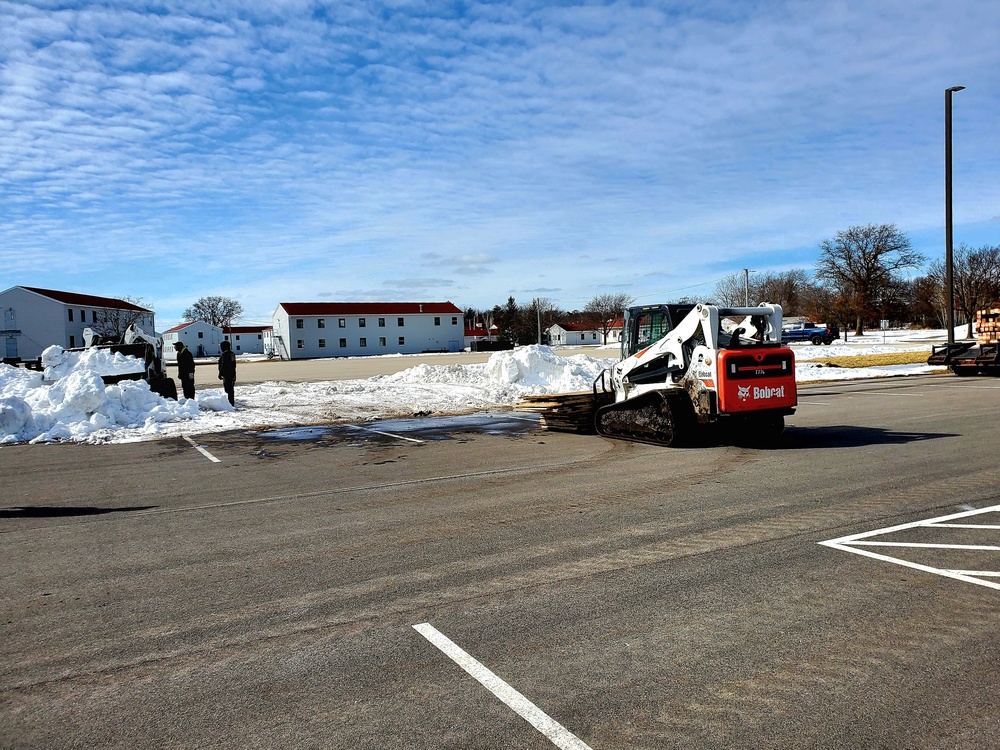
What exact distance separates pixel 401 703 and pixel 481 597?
1.51 meters

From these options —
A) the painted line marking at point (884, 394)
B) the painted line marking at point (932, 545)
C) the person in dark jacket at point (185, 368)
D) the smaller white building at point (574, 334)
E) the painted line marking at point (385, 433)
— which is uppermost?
the smaller white building at point (574, 334)

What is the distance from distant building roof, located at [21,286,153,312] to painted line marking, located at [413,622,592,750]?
89341 mm

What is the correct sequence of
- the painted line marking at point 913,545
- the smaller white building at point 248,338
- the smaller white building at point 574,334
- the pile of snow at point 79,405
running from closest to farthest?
the painted line marking at point 913,545
the pile of snow at point 79,405
the smaller white building at point 248,338
the smaller white building at point 574,334

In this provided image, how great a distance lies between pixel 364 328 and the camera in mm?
92312

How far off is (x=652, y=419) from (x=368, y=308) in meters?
83.8

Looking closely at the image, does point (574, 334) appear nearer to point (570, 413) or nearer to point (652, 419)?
point (570, 413)

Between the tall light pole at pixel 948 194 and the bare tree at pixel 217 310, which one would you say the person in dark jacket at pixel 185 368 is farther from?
the bare tree at pixel 217 310

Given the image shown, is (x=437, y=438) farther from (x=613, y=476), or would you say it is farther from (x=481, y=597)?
(x=481, y=597)

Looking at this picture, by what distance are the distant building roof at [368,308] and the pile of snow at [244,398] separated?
62.5 meters

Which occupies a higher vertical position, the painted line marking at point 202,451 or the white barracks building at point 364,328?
the white barracks building at point 364,328

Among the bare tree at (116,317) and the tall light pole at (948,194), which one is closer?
the tall light pole at (948,194)

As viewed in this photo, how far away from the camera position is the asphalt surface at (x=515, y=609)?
11.8 feet

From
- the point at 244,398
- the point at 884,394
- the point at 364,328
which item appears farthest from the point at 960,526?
the point at 364,328

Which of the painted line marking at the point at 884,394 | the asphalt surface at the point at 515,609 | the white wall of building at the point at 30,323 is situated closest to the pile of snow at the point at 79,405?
the asphalt surface at the point at 515,609
